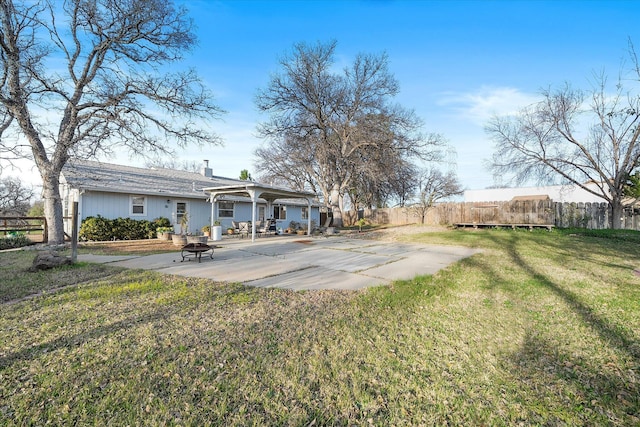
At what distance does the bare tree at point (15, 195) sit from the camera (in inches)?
850

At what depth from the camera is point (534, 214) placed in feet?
57.5

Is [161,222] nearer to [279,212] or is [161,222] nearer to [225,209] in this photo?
[225,209]

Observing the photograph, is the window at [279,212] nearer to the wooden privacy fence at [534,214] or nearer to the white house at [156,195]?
the white house at [156,195]

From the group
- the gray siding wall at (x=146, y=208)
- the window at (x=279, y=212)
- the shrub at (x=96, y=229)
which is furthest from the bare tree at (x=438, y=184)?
the shrub at (x=96, y=229)

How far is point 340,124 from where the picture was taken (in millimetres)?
21938

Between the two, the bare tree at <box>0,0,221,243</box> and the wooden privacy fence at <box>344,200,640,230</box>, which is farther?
the wooden privacy fence at <box>344,200,640,230</box>

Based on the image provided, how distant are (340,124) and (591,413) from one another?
2134 centimetres

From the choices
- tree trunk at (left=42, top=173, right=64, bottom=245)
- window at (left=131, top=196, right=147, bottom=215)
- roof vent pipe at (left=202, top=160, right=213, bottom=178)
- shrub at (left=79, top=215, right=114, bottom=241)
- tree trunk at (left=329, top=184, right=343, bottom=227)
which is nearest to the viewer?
tree trunk at (left=42, top=173, right=64, bottom=245)

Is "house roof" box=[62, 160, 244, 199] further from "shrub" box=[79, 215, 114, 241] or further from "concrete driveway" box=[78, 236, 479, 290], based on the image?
"concrete driveway" box=[78, 236, 479, 290]

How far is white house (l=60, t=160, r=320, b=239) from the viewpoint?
1319 cm

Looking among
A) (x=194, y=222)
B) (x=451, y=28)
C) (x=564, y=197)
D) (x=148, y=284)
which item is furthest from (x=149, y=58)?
(x=564, y=197)

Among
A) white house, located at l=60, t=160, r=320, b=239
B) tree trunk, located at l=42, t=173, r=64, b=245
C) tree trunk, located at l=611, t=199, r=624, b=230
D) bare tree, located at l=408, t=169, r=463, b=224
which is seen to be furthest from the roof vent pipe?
tree trunk, located at l=611, t=199, r=624, b=230

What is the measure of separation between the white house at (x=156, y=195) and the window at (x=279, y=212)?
0.55 meters

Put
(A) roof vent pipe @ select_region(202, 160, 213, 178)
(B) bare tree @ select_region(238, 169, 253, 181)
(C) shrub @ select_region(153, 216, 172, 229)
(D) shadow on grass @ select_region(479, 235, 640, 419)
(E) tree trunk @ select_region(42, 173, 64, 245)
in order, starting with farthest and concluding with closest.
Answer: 1. (B) bare tree @ select_region(238, 169, 253, 181)
2. (A) roof vent pipe @ select_region(202, 160, 213, 178)
3. (C) shrub @ select_region(153, 216, 172, 229)
4. (E) tree trunk @ select_region(42, 173, 64, 245)
5. (D) shadow on grass @ select_region(479, 235, 640, 419)
